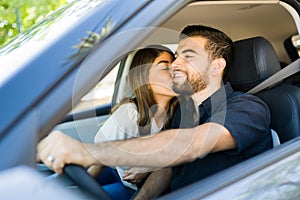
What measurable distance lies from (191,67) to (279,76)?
1.74 ft

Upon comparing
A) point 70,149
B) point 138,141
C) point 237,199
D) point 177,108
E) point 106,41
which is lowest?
point 177,108

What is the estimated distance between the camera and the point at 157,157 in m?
1.60

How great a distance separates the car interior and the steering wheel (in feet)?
2.20

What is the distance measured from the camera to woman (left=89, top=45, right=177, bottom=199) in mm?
2514

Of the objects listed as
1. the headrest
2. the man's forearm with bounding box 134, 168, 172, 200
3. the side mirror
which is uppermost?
the headrest

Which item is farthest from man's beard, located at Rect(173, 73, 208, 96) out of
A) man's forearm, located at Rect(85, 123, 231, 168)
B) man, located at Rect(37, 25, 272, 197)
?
man's forearm, located at Rect(85, 123, 231, 168)

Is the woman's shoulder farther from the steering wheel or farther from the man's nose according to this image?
the steering wheel

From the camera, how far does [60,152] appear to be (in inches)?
52.5

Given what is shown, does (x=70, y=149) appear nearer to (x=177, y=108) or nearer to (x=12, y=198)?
(x=12, y=198)

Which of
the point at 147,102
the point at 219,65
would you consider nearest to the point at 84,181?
the point at 219,65

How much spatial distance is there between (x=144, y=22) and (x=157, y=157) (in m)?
0.47

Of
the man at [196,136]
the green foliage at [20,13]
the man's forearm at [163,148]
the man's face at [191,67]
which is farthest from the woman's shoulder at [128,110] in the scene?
the green foliage at [20,13]

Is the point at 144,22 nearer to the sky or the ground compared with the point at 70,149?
nearer to the sky

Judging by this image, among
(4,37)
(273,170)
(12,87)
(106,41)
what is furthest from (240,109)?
(4,37)
